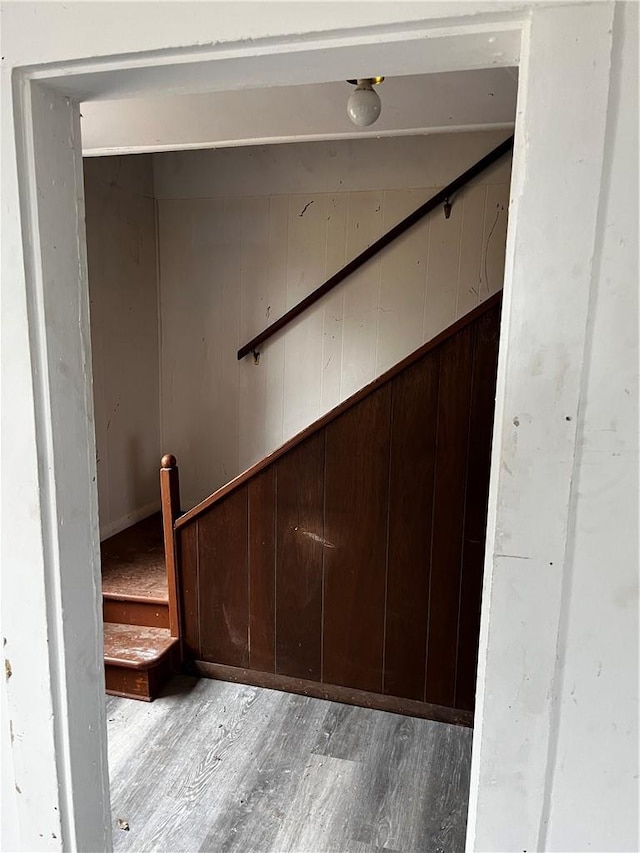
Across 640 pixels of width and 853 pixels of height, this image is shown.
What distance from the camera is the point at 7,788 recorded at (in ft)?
3.03

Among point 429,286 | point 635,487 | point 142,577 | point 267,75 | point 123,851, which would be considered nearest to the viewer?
point 635,487

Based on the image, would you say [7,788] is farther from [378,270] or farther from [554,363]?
[378,270]

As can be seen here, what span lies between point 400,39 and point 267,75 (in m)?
0.18

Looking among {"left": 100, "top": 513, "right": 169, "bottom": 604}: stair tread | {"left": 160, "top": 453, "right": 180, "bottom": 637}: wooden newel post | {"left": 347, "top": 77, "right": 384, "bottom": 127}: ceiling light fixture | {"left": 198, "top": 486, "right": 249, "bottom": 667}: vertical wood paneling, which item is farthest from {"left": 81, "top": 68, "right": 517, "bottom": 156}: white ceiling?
{"left": 100, "top": 513, "right": 169, "bottom": 604}: stair tread

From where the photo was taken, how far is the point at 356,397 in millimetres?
1974

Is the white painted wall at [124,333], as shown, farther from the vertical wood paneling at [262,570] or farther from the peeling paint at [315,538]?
the peeling paint at [315,538]

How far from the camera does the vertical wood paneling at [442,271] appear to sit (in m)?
2.73

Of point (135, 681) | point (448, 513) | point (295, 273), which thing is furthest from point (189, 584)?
point (295, 273)

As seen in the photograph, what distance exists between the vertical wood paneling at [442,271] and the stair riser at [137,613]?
5.66 ft

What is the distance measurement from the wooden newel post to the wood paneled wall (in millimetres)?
36

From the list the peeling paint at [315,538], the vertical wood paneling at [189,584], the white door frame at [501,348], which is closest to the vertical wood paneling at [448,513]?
the peeling paint at [315,538]

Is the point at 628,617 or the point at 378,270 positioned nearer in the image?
the point at 628,617

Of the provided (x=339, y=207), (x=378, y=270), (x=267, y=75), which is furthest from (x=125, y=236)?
(x=267, y=75)

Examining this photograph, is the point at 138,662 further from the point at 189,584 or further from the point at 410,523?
the point at 410,523
